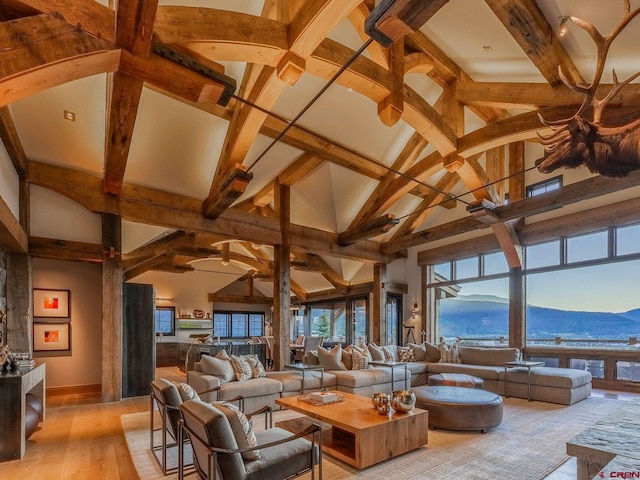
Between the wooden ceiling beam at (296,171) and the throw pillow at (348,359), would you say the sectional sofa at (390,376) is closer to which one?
the throw pillow at (348,359)

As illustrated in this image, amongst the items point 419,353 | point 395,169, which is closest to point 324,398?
point 419,353

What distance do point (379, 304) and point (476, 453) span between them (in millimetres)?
6074

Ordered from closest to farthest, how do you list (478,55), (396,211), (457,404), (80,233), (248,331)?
1. (457,404)
2. (478,55)
3. (80,233)
4. (396,211)
5. (248,331)

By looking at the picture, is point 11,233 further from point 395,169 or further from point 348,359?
point 395,169

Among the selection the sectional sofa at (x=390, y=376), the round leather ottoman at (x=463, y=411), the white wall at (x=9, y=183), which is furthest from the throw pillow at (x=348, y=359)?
the white wall at (x=9, y=183)

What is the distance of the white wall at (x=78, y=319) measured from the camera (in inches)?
263

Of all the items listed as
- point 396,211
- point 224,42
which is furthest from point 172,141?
point 396,211

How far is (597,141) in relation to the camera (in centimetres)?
284

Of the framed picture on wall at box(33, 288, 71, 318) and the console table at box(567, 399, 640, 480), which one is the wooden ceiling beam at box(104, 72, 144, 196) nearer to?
the framed picture on wall at box(33, 288, 71, 318)

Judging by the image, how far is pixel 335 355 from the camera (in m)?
6.96

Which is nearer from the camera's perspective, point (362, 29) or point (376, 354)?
point (362, 29)

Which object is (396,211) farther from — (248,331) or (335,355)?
(248,331)

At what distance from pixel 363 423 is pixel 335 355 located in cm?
333

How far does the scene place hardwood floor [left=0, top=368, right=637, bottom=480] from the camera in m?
3.40
